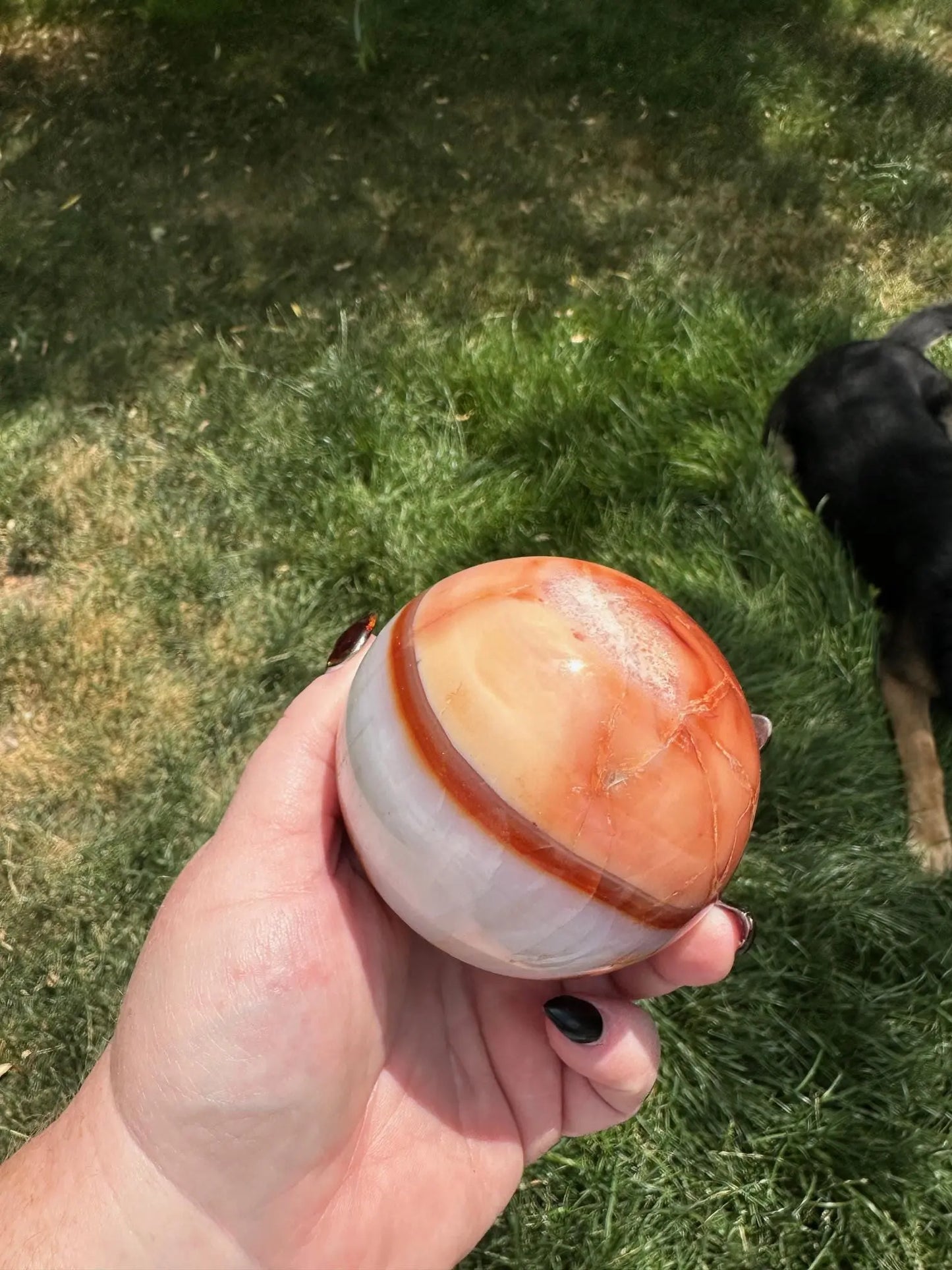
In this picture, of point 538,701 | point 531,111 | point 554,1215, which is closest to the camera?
point 538,701

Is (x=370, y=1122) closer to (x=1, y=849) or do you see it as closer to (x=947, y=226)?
→ (x=1, y=849)

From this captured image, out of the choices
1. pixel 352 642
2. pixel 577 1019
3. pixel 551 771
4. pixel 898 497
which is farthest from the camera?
pixel 898 497

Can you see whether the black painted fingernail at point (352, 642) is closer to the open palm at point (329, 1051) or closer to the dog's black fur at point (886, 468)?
the open palm at point (329, 1051)

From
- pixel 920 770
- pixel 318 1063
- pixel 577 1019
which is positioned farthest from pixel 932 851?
pixel 318 1063

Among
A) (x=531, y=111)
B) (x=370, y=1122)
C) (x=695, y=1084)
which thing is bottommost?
(x=695, y=1084)

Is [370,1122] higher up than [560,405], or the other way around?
[560,405]

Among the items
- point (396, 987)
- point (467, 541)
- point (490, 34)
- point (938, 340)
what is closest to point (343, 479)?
point (467, 541)

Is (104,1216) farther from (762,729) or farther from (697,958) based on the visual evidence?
(762,729)
